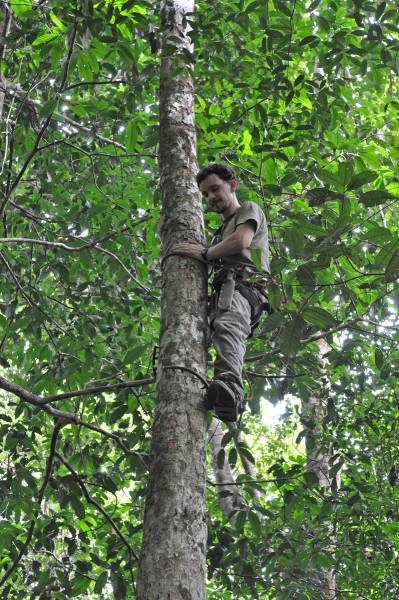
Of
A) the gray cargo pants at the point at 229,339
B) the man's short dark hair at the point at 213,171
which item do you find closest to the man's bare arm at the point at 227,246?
the gray cargo pants at the point at 229,339

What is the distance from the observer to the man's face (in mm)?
3184

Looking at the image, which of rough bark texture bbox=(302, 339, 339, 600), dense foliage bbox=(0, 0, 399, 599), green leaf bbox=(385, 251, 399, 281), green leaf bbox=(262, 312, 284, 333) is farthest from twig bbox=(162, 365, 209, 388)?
rough bark texture bbox=(302, 339, 339, 600)

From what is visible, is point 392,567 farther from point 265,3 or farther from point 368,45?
point 265,3

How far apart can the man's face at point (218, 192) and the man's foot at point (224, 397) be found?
103 centimetres

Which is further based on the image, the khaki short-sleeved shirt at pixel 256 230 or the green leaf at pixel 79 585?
the green leaf at pixel 79 585

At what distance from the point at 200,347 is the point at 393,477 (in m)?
3.55

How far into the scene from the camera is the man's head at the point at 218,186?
10.4ft

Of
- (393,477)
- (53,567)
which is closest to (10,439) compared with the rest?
(53,567)

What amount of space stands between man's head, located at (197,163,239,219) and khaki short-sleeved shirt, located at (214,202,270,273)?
11cm

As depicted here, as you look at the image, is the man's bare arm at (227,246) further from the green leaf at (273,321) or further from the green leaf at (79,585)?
the green leaf at (79,585)

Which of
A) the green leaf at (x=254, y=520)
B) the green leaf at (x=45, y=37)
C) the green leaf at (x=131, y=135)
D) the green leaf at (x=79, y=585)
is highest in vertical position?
the green leaf at (x=45, y=37)

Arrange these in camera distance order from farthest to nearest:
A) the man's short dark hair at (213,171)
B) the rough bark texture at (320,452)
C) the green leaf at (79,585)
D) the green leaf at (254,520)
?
the rough bark texture at (320,452)
the green leaf at (79,585)
the green leaf at (254,520)
the man's short dark hair at (213,171)

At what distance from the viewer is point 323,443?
487cm

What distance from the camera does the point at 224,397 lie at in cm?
228
